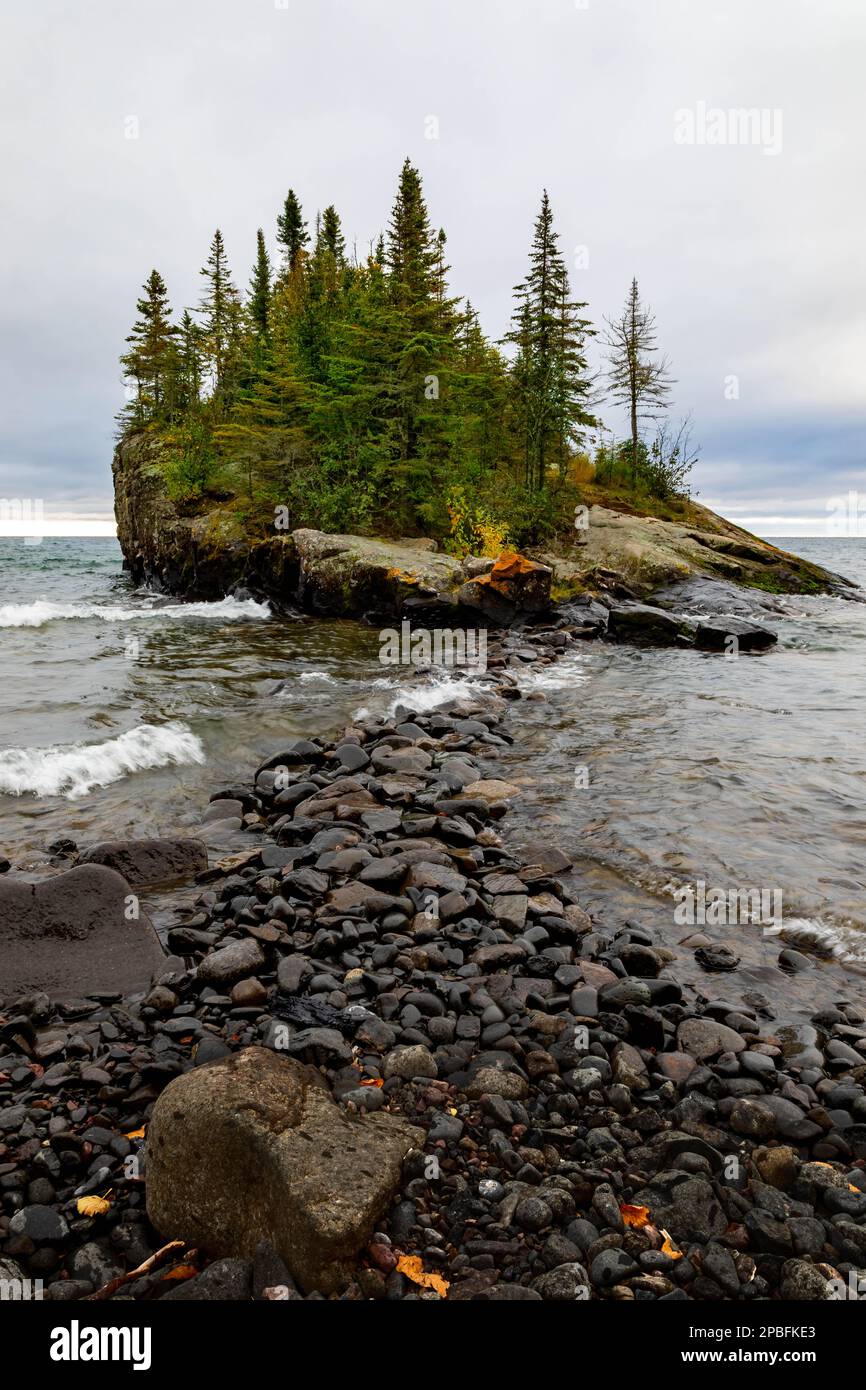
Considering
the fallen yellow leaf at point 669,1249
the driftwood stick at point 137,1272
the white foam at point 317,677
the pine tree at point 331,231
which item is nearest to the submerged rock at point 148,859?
the driftwood stick at point 137,1272

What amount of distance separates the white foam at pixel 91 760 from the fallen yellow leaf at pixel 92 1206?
6.76 metres

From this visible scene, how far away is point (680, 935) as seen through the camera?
6254 millimetres

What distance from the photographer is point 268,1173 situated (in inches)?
131

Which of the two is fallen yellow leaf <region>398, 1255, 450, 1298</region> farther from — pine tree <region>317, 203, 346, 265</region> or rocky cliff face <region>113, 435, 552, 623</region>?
pine tree <region>317, 203, 346, 265</region>

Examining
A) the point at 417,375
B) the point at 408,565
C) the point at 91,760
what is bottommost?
the point at 91,760

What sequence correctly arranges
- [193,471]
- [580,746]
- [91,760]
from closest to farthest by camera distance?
[91,760]
[580,746]
[193,471]

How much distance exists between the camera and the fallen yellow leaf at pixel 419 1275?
303 cm

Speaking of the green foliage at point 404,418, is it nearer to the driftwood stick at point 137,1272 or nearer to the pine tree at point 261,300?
the pine tree at point 261,300

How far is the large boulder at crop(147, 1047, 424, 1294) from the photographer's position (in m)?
3.12

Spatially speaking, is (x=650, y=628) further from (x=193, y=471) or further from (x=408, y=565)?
(x=193, y=471)

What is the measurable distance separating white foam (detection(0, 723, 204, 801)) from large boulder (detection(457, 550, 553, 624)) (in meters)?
13.6

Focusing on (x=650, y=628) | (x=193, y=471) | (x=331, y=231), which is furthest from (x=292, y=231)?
(x=650, y=628)

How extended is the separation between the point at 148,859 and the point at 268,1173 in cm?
441

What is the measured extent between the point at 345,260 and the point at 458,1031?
2427 inches
